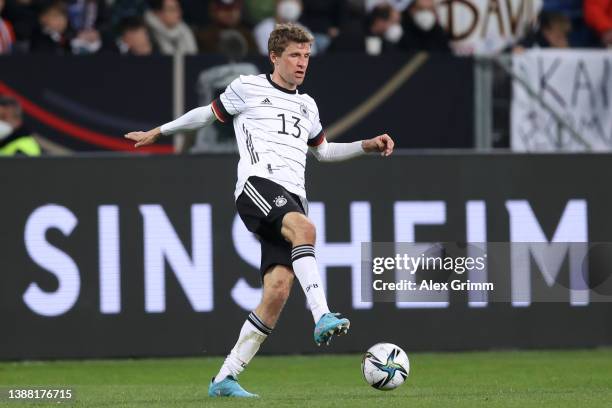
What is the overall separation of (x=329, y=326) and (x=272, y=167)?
128 cm

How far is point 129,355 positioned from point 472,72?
4792 mm

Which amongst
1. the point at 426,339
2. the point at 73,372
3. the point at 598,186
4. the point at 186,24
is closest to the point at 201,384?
the point at 73,372

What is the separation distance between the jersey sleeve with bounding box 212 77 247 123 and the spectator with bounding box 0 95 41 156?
4847 millimetres

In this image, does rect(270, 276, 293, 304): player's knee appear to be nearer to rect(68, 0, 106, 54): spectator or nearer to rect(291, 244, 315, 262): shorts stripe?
rect(291, 244, 315, 262): shorts stripe

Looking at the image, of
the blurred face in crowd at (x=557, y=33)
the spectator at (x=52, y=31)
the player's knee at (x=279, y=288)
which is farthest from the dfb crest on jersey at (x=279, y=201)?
the blurred face in crowd at (x=557, y=33)

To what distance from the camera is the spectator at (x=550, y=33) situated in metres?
16.8

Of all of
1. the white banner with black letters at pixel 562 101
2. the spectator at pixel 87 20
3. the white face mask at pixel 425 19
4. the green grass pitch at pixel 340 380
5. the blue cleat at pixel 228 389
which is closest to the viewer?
the green grass pitch at pixel 340 380

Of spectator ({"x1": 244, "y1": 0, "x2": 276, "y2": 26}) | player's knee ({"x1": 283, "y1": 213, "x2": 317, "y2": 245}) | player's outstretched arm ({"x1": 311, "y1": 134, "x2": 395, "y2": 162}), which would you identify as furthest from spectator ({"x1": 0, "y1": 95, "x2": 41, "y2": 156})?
player's knee ({"x1": 283, "y1": 213, "x2": 317, "y2": 245})

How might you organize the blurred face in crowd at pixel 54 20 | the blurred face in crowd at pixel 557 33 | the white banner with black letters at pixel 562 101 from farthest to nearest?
the blurred face in crowd at pixel 557 33 → the blurred face in crowd at pixel 54 20 → the white banner with black letters at pixel 562 101

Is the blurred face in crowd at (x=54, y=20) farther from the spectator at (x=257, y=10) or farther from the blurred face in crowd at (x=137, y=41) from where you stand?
the spectator at (x=257, y=10)

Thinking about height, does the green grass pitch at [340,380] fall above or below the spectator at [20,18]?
below

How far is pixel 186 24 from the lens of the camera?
16812 millimetres

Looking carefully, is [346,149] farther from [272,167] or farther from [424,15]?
[424,15]

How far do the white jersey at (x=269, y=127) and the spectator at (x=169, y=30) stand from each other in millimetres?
6507
